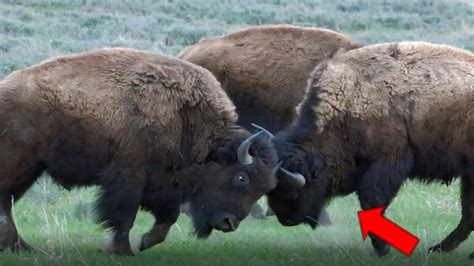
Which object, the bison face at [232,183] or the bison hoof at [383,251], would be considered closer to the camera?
the bison face at [232,183]

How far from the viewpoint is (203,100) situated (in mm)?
10078

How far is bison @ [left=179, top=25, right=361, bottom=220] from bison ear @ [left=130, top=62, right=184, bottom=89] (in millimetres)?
2085

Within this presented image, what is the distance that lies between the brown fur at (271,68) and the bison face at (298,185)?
1769 mm

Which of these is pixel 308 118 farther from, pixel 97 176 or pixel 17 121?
pixel 17 121

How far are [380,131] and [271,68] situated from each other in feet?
8.28

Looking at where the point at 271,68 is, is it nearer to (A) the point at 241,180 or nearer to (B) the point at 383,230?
(A) the point at 241,180

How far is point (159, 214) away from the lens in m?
10.1

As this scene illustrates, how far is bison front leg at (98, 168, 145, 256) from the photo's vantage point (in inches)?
379

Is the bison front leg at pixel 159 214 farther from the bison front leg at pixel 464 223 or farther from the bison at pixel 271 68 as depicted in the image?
the bison front leg at pixel 464 223

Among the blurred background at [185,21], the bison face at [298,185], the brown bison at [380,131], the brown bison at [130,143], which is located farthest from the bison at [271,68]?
the blurred background at [185,21]

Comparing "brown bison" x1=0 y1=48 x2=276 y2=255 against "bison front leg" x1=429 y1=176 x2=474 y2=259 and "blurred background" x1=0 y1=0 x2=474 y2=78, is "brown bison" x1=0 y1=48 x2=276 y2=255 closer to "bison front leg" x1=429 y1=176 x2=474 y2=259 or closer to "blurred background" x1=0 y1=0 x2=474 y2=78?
"bison front leg" x1=429 y1=176 x2=474 y2=259

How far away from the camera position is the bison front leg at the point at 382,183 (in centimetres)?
985

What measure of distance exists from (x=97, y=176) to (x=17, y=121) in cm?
89

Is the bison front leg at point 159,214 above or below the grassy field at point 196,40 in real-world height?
above
